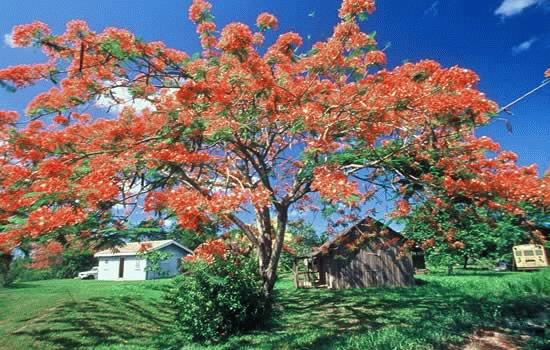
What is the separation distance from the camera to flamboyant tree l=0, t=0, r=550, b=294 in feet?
19.0

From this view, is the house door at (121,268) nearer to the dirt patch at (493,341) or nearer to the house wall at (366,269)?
the house wall at (366,269)

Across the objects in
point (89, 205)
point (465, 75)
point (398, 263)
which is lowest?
point (398, 263)

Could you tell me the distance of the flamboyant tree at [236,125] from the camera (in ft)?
19.0

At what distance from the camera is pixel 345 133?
324 inches

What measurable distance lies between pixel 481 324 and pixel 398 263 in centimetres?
1210

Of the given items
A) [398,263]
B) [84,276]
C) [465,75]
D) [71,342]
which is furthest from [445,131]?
[84,276]

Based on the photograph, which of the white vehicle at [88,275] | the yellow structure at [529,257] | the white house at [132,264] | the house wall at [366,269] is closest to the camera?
the house wall at [366,269]

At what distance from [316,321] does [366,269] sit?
10.2 meters

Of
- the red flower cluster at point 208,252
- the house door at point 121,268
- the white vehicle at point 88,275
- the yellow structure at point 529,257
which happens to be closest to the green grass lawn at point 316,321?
the red flower cluster at point 208,252

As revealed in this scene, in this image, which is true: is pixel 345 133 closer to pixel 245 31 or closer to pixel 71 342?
pixel 245 31

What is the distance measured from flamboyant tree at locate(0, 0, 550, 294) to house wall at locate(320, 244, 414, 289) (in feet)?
33.1

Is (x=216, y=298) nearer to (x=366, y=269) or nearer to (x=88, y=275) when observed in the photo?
(x=366, y=269)

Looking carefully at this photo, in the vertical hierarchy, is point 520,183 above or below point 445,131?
below

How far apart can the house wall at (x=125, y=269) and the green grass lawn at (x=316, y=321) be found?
54.7 feet
